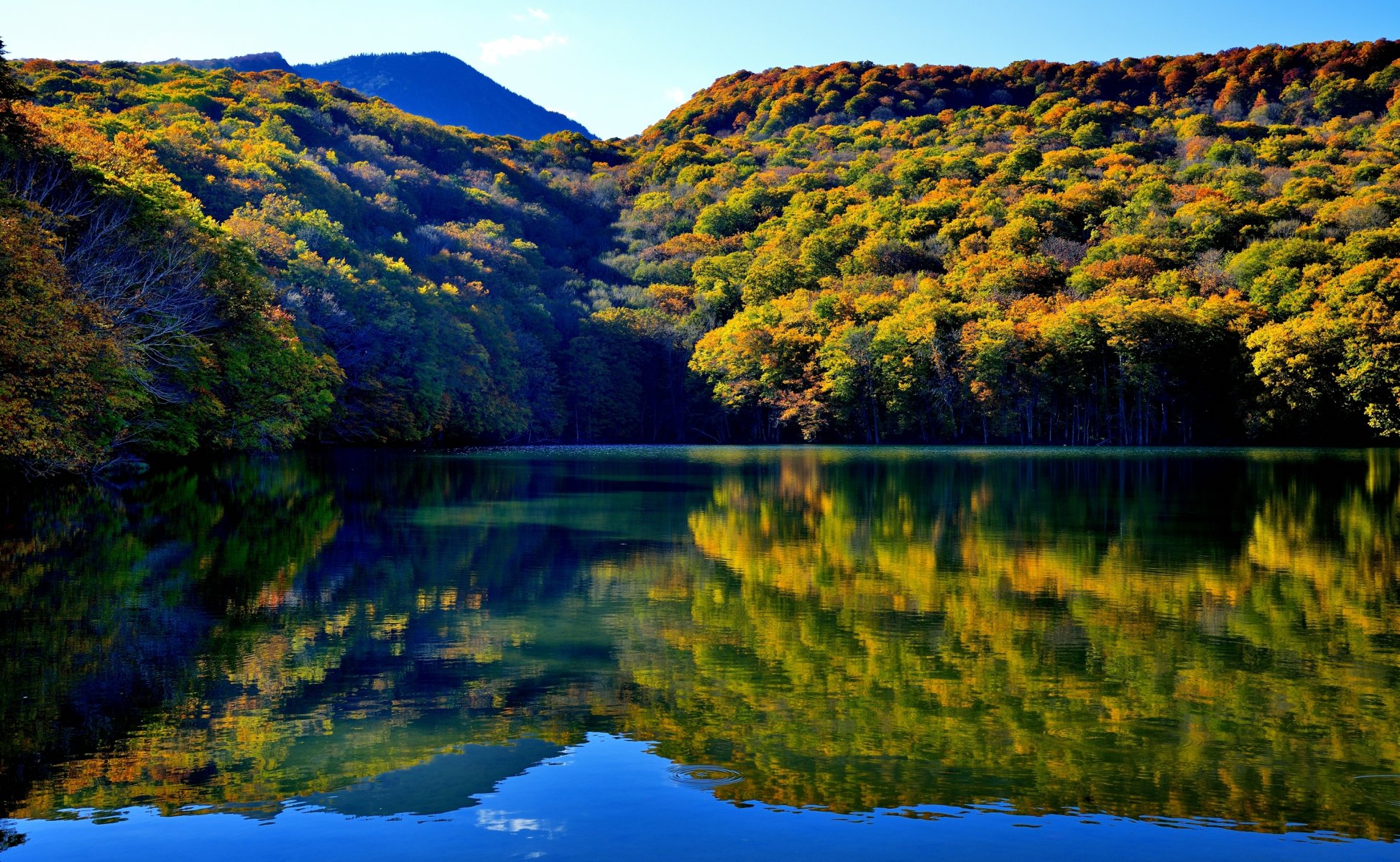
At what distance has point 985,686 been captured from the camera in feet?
26.8

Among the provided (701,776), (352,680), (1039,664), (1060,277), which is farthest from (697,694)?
(1060,277)

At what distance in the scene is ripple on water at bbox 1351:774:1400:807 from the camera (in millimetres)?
5875

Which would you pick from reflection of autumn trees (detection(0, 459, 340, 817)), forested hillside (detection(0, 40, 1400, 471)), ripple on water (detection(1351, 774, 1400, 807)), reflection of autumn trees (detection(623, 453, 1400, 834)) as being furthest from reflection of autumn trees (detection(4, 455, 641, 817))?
forested hillside (detection(0, 40, 1400, 471))

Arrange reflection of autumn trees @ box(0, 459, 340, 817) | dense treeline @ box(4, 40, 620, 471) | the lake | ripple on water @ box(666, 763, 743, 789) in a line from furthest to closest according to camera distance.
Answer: dense treeline @ box(4, 40, 620, 471) → reflection of autumn trees @ box(0, 459, 340, 817) → ripple on water @ box(666, 763, 743, 789) → the lake

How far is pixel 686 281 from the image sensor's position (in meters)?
98.3

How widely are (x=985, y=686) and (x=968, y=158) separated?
322 feet

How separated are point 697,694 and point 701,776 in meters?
1.71

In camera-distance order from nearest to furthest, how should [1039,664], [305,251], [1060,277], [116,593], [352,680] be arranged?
[352,680] < [1039,664] < [116,593] < [305,251] < [1060,277]

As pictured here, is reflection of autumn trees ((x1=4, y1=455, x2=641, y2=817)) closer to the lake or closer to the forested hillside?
the lake

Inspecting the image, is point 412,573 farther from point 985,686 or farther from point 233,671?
point 985,686

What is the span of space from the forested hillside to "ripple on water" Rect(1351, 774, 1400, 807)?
21628mm

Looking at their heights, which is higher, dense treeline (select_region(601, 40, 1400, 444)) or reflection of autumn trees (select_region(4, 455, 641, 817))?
dense treeline (select_region(601, 40, 1400, 444))

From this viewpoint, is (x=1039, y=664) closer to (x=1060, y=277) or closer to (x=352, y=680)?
(x=352, y=680)

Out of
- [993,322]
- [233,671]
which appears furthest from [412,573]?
[993,322]
